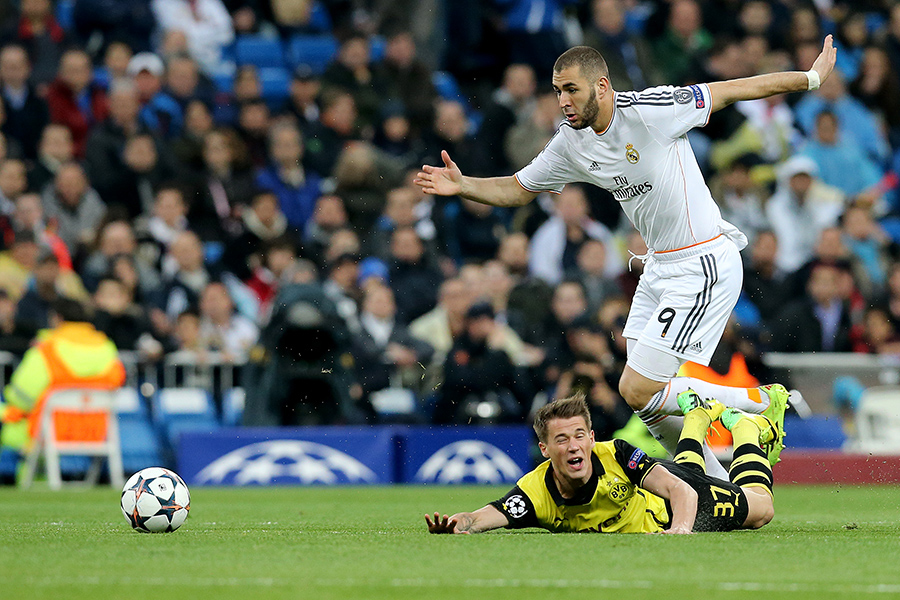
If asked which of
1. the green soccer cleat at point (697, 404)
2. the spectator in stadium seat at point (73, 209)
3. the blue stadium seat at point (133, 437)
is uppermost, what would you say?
the spectator in stadium seat at point (73, 209)

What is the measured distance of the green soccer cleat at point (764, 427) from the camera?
28.3 ft

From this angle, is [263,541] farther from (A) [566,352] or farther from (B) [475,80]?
(B) [475,80]

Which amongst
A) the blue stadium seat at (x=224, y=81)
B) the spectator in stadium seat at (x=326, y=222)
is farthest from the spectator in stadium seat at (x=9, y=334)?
the blue stadium seat at (x=224, y=81)

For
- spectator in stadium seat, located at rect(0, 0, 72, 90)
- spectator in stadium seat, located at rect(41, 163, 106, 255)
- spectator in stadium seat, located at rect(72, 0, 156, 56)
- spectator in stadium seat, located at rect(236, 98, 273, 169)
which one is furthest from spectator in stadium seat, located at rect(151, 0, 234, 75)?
spectator in stadium seat, located at rect(41, 163, 106, 255)

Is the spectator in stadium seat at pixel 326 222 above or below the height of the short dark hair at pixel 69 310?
above

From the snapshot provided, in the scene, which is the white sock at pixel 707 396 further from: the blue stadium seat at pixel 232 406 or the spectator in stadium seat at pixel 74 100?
the spectator in stadium seat at pixel 74 100

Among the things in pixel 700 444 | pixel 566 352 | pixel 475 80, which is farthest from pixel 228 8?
pixel 700 444

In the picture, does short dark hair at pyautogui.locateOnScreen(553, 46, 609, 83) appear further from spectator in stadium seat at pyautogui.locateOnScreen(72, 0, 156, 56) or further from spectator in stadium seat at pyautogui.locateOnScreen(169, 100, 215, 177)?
spectator in stadium seat at pyautogui.locateOnScreen(72, 0, 156, 56)

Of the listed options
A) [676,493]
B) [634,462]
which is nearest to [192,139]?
[634,462]

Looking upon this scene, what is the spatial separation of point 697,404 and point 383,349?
702cm

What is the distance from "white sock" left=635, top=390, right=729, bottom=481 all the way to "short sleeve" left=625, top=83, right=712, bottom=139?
1.60m

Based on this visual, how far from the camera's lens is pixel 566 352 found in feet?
Answer: 49.4

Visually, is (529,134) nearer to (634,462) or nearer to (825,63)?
(825,63)

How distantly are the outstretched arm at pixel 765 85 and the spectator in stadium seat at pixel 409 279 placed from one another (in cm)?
776
